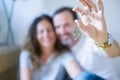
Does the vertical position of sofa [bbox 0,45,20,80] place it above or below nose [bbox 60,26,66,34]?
below

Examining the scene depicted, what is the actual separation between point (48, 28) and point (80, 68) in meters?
0.33

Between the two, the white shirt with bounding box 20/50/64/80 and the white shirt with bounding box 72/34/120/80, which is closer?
the white shirt with bounding box 72/34/120/80

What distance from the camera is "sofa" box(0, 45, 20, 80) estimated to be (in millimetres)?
1511

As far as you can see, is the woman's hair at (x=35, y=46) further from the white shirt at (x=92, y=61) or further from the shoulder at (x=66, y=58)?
the white shirt at (x=92, y=61)

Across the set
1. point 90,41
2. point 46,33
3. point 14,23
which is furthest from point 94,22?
point 14,23

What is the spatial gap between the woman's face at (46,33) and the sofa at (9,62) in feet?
1.12

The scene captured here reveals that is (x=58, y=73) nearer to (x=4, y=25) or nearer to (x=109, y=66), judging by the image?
(x=109, y=66)

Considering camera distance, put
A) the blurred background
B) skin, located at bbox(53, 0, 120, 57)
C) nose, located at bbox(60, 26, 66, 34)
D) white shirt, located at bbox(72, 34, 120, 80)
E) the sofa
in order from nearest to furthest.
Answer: skin, located at bbox(53, 0, 120, 57)
white shirt, located at bbox(72, 34, 120, 80)
nose, located at bbox(60, 26, 66, 34)
the blurred background
the sofa

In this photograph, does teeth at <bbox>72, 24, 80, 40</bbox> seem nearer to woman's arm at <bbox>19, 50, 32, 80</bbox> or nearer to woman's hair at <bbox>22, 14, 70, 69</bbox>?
woman's hair at <bbox>22, 14, 70, 69</bbox>

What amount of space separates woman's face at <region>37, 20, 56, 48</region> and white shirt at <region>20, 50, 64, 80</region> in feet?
0.30

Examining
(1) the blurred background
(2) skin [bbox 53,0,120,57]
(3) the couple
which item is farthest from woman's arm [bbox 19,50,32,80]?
(2) skin [bbox 53,0,120,57]

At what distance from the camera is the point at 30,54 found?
137 cm

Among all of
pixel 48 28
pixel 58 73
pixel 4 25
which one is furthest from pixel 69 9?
pixel 4 25

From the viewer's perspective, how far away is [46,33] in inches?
51.4
